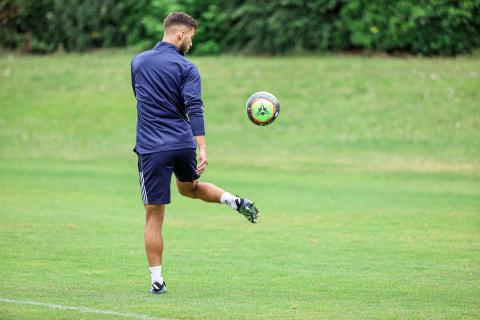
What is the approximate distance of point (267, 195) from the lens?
1856cm

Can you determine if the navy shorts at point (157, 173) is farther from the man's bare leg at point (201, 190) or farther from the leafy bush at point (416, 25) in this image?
the leafy bush at point (416, 25)

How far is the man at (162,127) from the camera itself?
336 inches

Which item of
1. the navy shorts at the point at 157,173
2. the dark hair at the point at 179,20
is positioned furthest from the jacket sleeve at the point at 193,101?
the dark hair at the point at 179,20

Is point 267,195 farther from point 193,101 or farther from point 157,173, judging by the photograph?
point 193,101

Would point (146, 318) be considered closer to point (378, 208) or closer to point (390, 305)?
point (390, 305)

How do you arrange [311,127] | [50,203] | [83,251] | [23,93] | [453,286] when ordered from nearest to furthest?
1. [453,286]
2. [83,251]
3. [50,203]
4. [311,127]
5. [23,93]

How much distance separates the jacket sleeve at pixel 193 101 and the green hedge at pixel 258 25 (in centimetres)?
2370

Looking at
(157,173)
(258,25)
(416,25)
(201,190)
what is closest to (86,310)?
(157,173)

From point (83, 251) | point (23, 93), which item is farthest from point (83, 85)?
point (83, 251)

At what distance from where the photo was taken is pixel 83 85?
3291 centimetres

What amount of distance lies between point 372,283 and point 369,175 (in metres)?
12.8

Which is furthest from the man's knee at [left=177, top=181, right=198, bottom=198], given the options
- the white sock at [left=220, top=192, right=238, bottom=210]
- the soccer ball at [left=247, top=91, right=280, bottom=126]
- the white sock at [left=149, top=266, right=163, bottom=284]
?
the soccer ball at [left=247, top=91, right=280, bottom=126]

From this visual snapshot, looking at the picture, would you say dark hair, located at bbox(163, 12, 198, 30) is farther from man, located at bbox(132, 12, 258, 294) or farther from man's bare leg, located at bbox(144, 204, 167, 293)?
man's bare leg, located at bbox(144, 204, 167, 293)

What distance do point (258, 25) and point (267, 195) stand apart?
16961 millimetres
